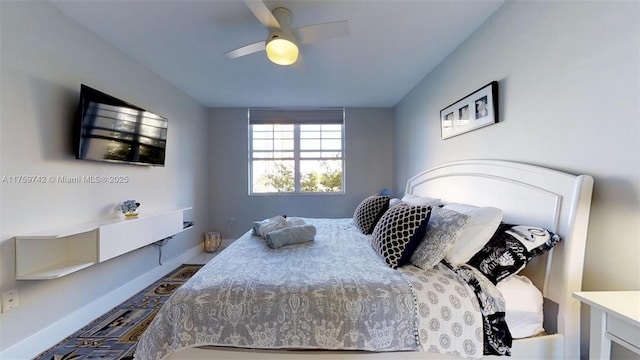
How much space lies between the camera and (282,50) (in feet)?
5.96

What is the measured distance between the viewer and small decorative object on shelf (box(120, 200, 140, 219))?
244 centimetres

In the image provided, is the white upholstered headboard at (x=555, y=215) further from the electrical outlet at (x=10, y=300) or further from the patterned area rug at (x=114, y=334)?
the electrical outlet at (x=10, y=300)

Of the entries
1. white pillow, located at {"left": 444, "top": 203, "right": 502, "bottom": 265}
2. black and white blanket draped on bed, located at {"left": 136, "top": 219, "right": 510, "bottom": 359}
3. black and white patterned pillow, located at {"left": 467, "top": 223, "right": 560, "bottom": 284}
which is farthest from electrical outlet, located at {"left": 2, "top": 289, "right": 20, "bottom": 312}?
black and white patterned pillow, located at {"left": 467, "top": 223, "right": 560, "bottom": 284}

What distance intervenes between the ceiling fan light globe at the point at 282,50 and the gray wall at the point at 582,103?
4.79 feet

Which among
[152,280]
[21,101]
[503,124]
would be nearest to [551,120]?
[503,124]

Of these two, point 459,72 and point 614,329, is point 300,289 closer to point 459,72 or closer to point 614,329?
point 614,329

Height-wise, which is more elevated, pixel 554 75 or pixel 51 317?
pixel 554 75

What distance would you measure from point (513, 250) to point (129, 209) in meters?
2.98

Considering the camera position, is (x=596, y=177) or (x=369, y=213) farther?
(x=369, y=213)

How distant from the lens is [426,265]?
4.70ft

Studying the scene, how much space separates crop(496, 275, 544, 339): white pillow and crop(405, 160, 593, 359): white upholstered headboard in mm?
80

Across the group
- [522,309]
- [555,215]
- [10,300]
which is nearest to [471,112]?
[555,215]

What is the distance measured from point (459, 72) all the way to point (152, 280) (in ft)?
12.5

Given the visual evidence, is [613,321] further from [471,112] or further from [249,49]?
[249,49]
